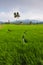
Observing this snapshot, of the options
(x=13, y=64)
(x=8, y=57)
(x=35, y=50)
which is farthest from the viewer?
(x=35, y=50)

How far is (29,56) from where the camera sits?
62.6 ft

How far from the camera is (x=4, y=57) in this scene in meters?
18.1

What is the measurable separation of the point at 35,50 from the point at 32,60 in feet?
9.49

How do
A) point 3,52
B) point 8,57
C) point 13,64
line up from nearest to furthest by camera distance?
1. point 13,64
2. point 8,57
3. point 3,52

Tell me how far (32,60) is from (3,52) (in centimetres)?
335

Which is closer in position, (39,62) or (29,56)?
(39,62)

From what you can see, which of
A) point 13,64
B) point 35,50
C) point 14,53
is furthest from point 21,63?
point 35,50

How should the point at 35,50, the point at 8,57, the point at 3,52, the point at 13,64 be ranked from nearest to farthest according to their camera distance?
1. the point at 13,64
2. the point at 8,57
3. the point at 3,52
4. the point at 35,50

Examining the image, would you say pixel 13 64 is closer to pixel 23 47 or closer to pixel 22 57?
pixel 22 57

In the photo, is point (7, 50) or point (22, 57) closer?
point (22, 57)

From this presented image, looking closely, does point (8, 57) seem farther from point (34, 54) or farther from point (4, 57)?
point (34, 54)

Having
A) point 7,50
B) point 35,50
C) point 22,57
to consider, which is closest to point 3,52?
point 7,50

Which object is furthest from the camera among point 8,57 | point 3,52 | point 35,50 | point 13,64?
point 35,50

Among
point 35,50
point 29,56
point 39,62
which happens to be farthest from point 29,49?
point 39,62
